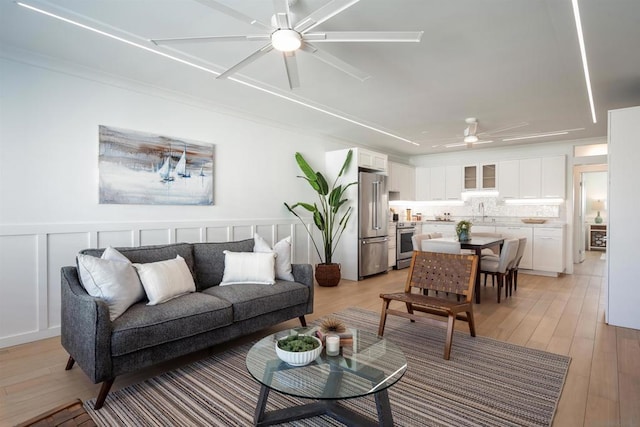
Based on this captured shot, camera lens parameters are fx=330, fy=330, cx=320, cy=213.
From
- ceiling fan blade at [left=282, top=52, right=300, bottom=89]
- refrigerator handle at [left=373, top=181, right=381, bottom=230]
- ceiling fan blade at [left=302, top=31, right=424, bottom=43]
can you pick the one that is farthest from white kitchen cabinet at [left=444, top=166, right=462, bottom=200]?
ceiling fan blade at [left=302, top=31, right=424, bottom=43]

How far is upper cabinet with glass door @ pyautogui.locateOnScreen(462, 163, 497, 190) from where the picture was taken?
7086mm

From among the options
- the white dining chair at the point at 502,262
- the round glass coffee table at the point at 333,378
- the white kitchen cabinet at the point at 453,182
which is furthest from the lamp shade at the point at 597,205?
the round glass coffee table at the point at 333,378

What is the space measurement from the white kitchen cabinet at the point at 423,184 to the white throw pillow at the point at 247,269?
18.6 feet

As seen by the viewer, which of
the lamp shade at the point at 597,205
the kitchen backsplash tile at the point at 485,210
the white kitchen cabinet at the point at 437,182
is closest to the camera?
the kitchen backsplash tile at the point at 485,210

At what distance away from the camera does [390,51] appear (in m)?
2.84

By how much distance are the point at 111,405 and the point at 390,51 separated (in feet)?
10.9

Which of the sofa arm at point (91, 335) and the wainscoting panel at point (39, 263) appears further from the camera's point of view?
the wainscoting panel at point (39, 263)

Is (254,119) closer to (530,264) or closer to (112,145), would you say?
(112,145)

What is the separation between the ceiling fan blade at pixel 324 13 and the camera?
1.73 metres

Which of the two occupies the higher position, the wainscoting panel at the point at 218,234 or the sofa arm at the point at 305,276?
the wainscoting panel at the point at 218,234

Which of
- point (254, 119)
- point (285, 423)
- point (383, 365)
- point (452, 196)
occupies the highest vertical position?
point (254, 119)

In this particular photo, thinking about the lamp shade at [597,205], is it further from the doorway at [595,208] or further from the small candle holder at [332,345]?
the small candle holder at [332,345]

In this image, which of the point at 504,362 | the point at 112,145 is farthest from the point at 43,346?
the point at 504,362

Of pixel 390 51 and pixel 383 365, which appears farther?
pixel 390 51
